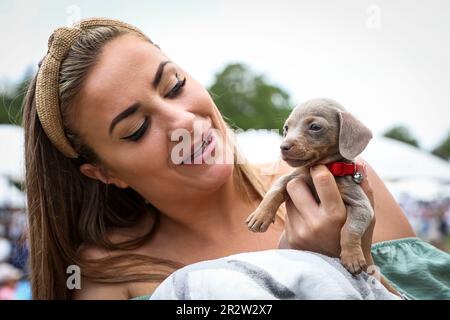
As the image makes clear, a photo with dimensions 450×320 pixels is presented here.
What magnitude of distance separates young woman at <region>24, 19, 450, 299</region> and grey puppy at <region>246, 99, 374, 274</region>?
21 centimetres

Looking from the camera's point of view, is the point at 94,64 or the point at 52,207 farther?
the point at 52,207

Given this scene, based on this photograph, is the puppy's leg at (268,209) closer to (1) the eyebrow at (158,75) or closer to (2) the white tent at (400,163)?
(1) the eyebrow at (158,75)

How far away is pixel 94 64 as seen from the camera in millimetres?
2453

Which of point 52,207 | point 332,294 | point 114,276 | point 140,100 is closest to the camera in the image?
point 332,294

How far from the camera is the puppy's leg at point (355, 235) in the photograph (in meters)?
1.72

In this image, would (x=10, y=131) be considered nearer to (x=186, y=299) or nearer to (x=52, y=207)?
(x=52, y=207)

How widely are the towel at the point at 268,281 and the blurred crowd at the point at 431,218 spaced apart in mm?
11593

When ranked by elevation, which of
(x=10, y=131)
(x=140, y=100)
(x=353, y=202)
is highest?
(x=140, y=100)

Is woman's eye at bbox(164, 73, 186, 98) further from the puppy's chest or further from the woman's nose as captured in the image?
the puppy's chest

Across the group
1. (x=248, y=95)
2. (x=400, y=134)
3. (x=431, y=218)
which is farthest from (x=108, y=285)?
(x=400, y=134)

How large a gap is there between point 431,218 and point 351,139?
14.9 meters
